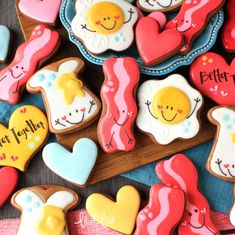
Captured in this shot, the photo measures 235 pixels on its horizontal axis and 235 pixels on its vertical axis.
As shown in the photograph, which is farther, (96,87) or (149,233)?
(96,87)

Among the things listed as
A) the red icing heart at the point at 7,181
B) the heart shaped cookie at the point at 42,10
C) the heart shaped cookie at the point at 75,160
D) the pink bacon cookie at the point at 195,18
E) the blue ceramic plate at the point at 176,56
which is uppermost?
the heart shaped cookie at the point at 42,10

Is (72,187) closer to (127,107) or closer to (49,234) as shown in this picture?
(49,234)

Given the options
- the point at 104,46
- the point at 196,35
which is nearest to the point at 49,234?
the point at 104,46

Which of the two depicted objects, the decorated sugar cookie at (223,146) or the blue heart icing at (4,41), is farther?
the blue heart icing at (4,41)

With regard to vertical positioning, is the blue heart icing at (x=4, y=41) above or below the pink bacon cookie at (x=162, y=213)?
above

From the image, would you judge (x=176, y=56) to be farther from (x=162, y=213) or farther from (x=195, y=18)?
(x=162, y=213)

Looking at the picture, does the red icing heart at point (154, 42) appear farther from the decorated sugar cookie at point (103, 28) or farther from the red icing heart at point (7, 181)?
the red icing heart at point (7, 181)

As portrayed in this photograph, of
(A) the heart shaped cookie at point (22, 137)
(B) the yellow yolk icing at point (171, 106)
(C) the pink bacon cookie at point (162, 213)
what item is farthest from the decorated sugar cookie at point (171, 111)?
(A) the heart shaped cookie at point (22, 137)
